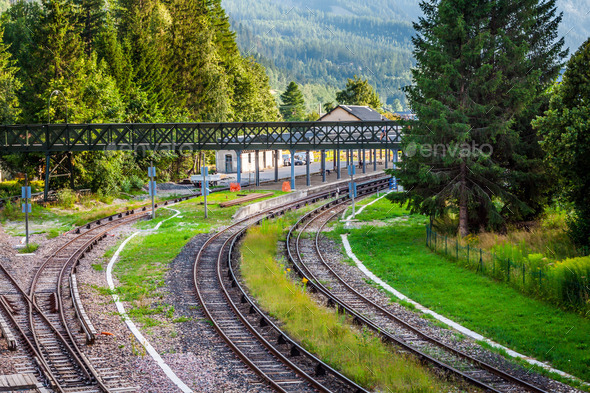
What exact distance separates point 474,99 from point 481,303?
1326 cm

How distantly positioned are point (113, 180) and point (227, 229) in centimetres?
1947

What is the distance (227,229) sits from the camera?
3762 cm

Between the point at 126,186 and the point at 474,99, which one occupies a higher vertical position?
the point at 474,99

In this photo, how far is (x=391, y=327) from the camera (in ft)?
62.6

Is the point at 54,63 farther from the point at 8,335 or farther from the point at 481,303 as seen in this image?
the point at 481,303

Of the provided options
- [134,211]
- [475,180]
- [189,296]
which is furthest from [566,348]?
[134,211]

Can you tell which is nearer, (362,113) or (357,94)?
(362,113)

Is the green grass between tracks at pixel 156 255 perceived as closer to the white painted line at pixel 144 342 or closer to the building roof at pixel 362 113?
the white painted line at pixel 144 342

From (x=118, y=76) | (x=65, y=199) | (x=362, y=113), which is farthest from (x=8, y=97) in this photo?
(x=362, y=113)

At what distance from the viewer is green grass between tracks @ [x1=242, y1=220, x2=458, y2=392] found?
14367 mm

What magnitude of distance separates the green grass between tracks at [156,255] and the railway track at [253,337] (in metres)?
1.61

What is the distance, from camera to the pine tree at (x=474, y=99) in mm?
29078

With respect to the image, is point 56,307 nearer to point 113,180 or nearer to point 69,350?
point 69,350

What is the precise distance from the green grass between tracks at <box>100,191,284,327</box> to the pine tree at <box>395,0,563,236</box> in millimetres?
12845
